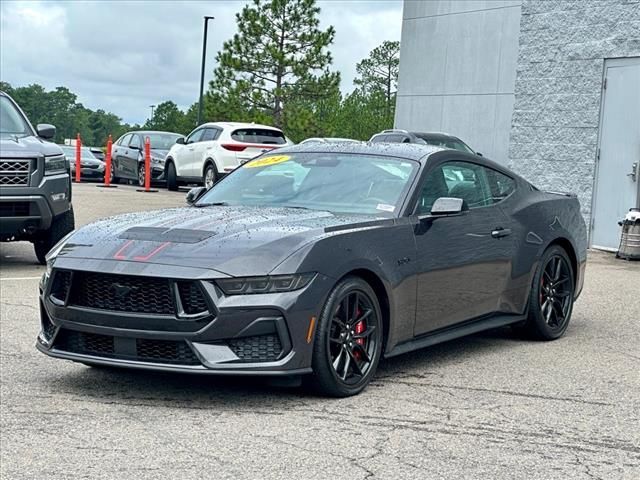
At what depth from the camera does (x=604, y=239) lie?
1700 cm

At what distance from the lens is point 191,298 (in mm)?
5746

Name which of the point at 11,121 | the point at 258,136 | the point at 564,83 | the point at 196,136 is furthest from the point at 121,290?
the point at 196,136

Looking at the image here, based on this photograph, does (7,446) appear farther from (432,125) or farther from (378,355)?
(432,125)

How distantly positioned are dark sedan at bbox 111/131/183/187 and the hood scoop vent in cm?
2292

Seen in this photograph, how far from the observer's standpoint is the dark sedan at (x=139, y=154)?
95.9 feet

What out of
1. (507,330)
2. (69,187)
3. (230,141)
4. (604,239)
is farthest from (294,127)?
(507,330)

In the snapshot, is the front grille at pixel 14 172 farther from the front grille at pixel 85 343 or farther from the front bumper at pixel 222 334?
the front bumper at pixel 222 334

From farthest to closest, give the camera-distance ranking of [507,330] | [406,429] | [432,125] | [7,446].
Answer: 1. [432,125]
2. [507,330]
3. [406,429]
4. [7,446]

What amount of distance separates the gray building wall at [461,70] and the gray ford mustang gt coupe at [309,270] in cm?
1315

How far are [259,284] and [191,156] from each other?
20.2 metres

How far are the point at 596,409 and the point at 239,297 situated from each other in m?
1.99

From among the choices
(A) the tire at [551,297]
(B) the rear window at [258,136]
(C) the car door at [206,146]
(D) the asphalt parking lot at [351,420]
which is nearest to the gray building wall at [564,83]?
(B) the rear window at [258,136]

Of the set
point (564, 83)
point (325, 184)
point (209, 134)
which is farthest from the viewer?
point (209, 134)

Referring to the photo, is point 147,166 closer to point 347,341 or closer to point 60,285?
point 60,285
